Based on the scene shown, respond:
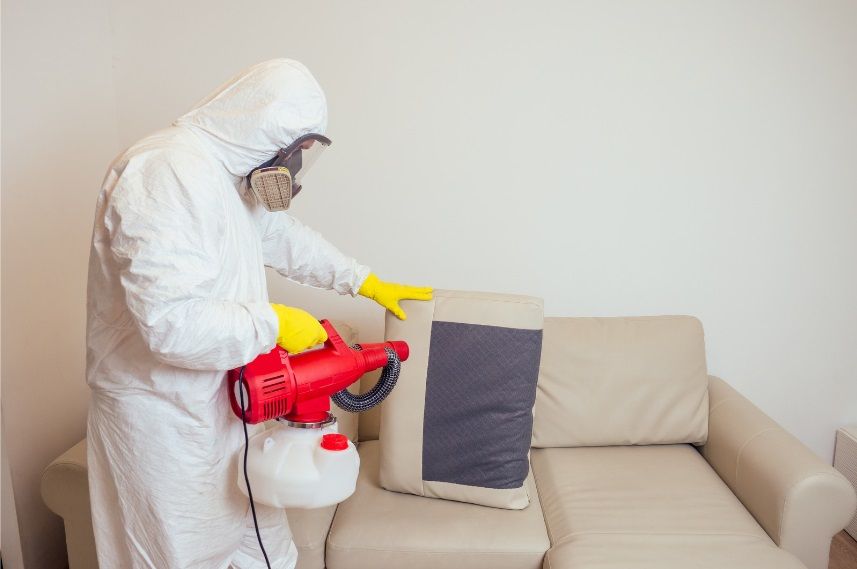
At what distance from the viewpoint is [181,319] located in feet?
3.67

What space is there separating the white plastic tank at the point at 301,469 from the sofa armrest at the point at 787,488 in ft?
3.80

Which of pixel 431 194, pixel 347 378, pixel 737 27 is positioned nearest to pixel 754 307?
pixel 737 27

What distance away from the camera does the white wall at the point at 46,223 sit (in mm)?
1826

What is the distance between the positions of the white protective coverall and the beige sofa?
1.22 feet

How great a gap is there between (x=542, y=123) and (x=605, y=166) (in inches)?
10.5

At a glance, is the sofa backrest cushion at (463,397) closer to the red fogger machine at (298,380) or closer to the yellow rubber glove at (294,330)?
the red fogger machine at (298,380)

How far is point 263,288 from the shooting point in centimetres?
145

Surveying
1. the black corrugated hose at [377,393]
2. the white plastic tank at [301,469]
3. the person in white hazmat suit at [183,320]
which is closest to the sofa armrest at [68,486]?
the person in white hazmat suit at [183,320]

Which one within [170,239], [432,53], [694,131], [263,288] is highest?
[432,53]

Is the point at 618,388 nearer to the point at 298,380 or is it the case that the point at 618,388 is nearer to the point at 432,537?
the point at 432,537

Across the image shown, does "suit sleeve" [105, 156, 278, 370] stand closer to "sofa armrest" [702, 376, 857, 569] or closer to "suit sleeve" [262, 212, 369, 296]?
"suit sleeve" [262, 212, 369, 296]

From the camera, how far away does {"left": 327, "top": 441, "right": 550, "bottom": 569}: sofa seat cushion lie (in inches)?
65.4

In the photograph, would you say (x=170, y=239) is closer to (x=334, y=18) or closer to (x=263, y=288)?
(x=263, y=288)

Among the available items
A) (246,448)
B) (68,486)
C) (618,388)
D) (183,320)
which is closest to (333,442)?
(246,448)
